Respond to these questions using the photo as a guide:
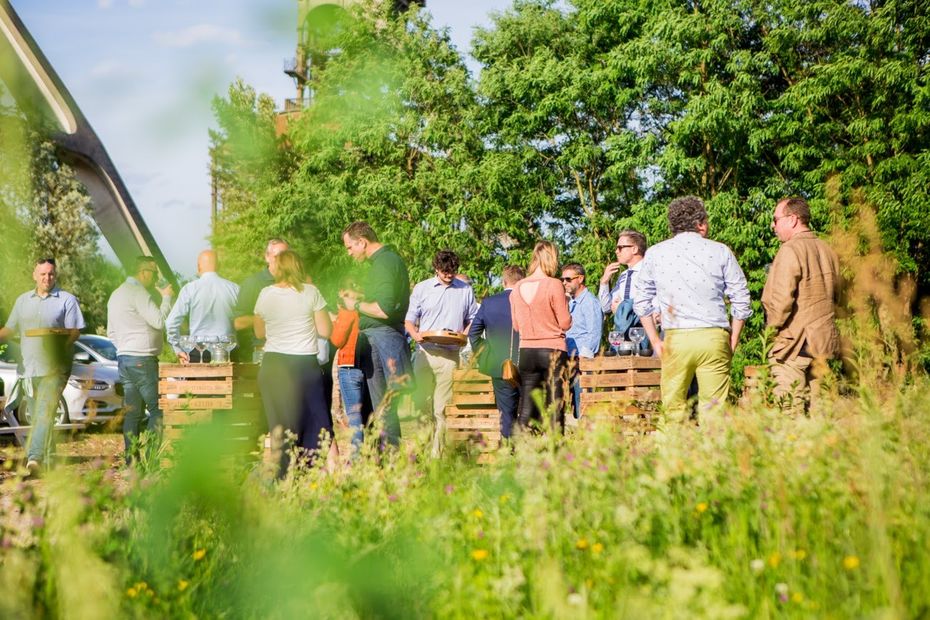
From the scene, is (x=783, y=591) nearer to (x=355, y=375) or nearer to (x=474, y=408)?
(x=355, y=375)

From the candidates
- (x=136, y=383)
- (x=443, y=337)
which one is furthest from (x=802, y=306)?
(x=136, y=383)

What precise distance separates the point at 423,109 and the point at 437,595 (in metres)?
30.1

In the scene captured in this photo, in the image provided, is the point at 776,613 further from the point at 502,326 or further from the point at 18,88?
the point at 502,326

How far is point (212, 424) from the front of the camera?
1123 millimetres

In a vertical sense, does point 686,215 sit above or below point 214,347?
above

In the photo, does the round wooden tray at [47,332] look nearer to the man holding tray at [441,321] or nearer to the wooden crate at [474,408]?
the man holding tray at [441,321]

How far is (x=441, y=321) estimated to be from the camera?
27.3ft

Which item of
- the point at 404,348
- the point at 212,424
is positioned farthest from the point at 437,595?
the point at 404,348

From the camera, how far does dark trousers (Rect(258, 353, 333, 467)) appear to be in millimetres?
5840

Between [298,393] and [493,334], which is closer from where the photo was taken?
[298,393]

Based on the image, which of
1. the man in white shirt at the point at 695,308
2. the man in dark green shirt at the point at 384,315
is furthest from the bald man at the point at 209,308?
the man in dark green shirt at the point at 384,315

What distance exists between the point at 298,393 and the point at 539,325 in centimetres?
202

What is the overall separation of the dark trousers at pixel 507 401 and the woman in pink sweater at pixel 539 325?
0.77 ft

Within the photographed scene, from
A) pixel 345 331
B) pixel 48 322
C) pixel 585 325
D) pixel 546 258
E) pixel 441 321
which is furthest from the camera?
pixel 585 325
